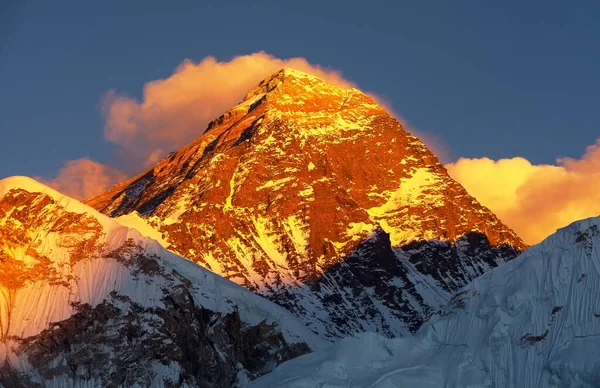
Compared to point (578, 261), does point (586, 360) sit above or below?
below

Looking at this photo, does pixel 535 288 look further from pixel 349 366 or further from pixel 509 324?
pixel 349 366

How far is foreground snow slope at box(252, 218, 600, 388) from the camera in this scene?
165625 mm

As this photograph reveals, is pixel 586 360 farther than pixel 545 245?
No

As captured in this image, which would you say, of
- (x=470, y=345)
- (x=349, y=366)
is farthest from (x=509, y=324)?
(x=349, y=366)

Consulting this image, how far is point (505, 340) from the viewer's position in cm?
17138

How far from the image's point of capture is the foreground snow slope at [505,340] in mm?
165625

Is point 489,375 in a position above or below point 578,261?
below

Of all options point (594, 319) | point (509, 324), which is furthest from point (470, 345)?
point (594, 319)

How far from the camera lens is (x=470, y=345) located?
570 ft

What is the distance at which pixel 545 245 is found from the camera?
179 m

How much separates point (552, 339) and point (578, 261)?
474 inches

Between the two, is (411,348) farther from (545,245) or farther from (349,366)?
(545,245)

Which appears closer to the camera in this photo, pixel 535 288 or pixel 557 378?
pixel 557 378

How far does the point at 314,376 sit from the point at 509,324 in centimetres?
2515
